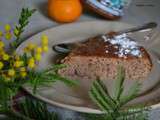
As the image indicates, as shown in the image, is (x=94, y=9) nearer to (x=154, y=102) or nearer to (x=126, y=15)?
(x=126, y=15)

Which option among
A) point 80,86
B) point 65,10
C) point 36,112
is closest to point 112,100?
point 36,112

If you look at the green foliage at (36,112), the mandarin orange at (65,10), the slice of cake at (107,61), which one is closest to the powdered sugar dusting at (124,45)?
the slice of cake at (107,61)

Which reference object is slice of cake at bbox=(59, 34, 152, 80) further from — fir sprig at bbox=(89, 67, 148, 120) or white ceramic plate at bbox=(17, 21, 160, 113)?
fir sprig at bbox=(89, 67, 148, 120)

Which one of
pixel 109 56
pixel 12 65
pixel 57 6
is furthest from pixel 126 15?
pixel 12 65

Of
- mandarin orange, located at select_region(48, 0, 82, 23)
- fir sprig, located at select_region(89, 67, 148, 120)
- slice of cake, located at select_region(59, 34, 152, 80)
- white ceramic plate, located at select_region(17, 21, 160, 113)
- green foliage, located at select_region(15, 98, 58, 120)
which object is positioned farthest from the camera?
mandarin orange, located at select_region(48, 0, 82, 23)

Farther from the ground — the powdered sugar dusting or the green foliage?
the powdered sugar dusting

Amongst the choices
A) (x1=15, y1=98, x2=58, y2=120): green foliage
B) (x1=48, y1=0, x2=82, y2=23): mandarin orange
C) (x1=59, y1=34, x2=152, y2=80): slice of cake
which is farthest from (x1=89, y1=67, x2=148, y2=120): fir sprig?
(x1=48, y1=0, x2=82, y2=23): mandarin orange

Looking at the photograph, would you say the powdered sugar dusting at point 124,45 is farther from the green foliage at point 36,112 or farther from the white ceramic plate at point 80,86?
the green foliage at point 36,112

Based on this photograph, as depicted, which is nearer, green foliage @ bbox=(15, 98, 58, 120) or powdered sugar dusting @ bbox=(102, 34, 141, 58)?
green foliage @ bbox=(15, 98, 58, 120)
